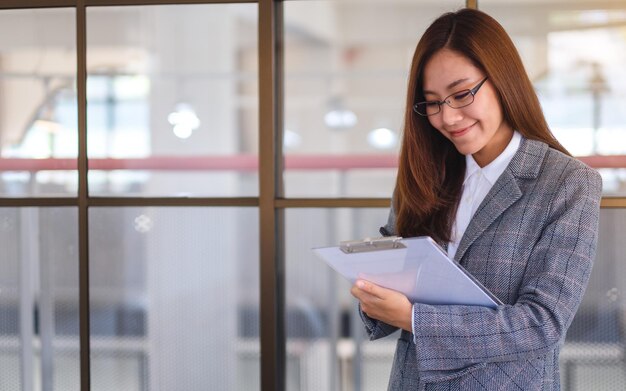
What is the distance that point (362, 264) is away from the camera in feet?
4.18

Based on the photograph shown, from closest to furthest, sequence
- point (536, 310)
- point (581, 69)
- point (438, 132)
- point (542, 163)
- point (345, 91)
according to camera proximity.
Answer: point (536, 310)
point (542, 163)
point (438, 132)
point (581, 69)
point (345, 91)

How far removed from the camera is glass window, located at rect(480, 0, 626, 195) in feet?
7.08

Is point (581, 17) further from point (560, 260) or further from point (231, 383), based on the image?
point (231, 383)

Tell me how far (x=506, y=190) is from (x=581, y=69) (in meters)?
1.02

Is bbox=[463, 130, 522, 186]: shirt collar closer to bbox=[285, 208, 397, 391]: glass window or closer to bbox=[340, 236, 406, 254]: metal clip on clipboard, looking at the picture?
bbox=[340, 236, 406, 254]: metal clip on clipboard

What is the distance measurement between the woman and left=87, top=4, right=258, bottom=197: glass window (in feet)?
3.33

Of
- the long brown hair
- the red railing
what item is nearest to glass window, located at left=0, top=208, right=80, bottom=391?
the red railing

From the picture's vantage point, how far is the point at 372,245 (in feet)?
4.09

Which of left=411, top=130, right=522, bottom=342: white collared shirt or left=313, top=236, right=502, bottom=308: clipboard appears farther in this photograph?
left=411, top=130, right=522, bottom=342: white collared shirt

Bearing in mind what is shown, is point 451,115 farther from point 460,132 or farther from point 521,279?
point 521,279

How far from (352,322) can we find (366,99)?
65 cm

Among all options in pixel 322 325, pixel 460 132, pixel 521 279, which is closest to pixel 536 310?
pixel 521 279

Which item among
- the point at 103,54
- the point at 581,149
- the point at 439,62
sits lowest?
the point at 581,149

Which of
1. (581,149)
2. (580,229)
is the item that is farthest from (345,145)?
(580,229)
